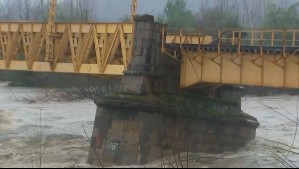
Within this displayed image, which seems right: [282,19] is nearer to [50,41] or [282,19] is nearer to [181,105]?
[50,41]

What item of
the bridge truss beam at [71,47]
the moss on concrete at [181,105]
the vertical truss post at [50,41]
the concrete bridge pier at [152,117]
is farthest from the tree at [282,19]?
the vertical truss post at [50,41]

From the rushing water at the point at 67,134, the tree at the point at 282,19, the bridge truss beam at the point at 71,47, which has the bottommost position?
the rushing water at the point at 67,134

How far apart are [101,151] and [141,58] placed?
4139 mm

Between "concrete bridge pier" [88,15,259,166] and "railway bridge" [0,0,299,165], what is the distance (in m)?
0.04

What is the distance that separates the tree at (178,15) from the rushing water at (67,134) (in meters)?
14.3

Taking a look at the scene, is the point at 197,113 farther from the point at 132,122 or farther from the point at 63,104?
the point at 63,104

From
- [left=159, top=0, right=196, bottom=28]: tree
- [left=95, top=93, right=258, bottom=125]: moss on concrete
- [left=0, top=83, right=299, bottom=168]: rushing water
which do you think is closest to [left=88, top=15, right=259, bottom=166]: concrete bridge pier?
[left=95, top=93, right=258, bottom=125]: moss on concrete

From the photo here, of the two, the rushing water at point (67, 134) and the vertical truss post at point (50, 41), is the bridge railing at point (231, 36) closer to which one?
the rushing water at point (67, 134)

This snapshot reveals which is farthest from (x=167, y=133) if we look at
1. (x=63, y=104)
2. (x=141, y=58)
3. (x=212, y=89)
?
(x=63, y=104)

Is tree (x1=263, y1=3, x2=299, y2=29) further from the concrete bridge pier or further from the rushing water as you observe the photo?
the concrete bridge pier

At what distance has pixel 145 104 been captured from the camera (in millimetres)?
20562

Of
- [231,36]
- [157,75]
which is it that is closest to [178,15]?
[231,36]

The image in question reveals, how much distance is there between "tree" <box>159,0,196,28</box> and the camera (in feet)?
206

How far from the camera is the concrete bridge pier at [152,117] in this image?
20.4 metres
